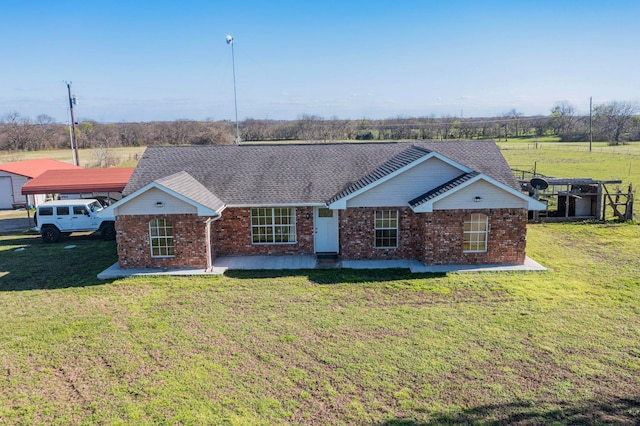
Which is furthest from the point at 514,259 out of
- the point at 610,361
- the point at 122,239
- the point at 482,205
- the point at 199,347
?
the point at 122,239

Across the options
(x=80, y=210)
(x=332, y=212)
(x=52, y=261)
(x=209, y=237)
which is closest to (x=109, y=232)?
(x=80, y=210)

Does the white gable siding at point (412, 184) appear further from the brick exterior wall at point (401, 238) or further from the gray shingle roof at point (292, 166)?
the gray shingle roof at point (292, 166)

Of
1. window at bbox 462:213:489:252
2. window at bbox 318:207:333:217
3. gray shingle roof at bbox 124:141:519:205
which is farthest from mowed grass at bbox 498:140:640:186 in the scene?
window at bbox 318:207:333:217

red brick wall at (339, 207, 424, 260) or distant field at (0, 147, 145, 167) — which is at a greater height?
distant field at (0, 147, 145, 167)

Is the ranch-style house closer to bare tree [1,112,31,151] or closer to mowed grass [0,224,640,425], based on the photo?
mowed grass [0,224,640,425]

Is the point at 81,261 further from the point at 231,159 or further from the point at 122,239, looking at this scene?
the point at 231,159

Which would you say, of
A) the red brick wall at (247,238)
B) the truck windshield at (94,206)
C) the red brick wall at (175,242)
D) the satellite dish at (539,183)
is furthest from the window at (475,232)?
the truck windshield at (94,206)
